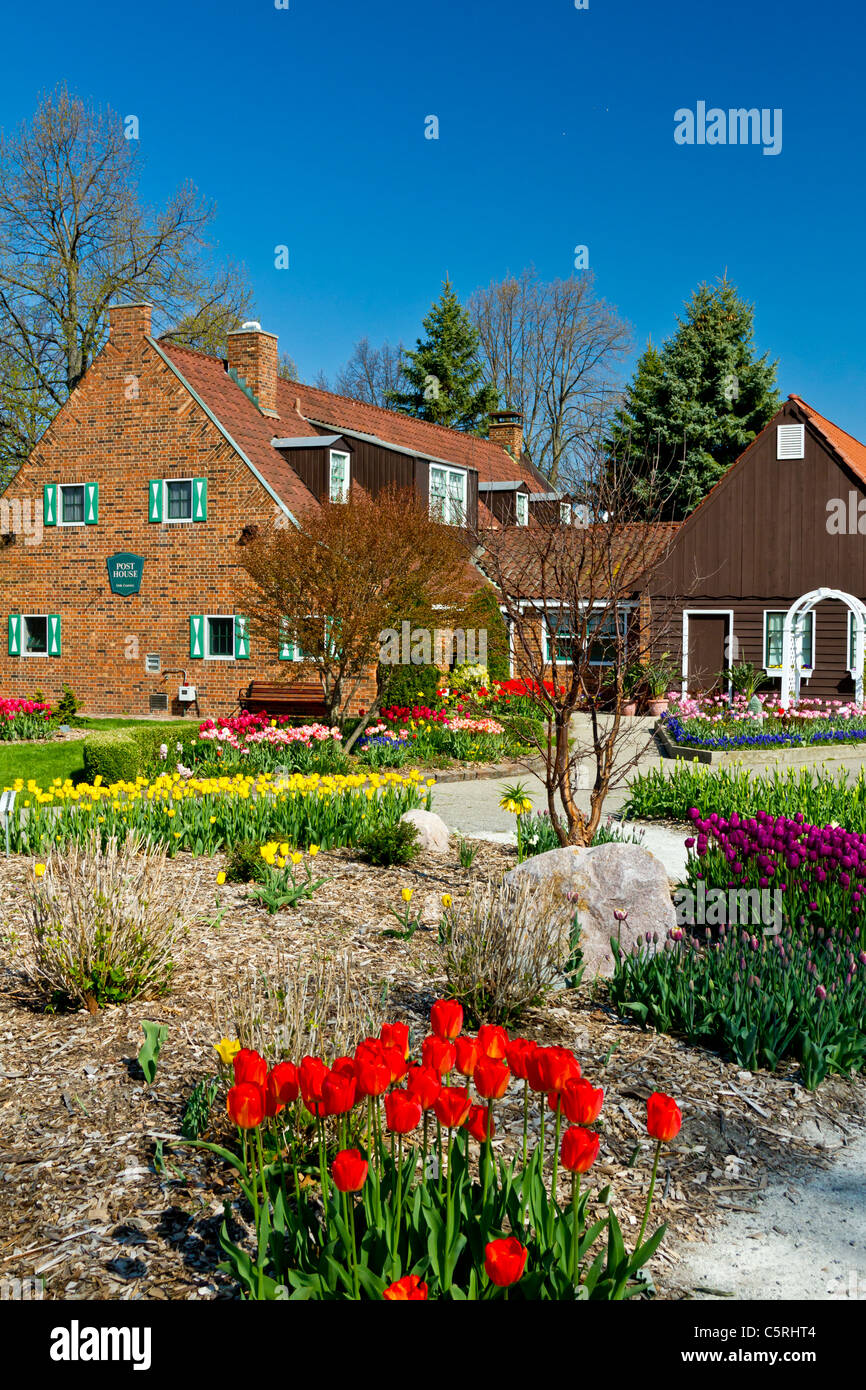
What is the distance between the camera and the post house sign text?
22.7m

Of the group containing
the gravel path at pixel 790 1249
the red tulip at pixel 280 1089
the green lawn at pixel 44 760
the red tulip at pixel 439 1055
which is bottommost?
the gravel path at pixel 790 1249

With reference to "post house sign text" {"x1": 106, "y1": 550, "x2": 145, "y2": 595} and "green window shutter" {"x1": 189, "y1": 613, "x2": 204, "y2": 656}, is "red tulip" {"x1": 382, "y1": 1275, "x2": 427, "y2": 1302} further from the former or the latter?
"post house sign text" {"x1": 106, "y1": 550, "x2": 145, "y2": 595}

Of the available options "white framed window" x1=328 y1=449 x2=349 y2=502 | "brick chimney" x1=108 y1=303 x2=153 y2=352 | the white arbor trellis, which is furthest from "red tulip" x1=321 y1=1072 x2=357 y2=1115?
"brick chimney" x1=108 y1=303 x2=153 y2=352

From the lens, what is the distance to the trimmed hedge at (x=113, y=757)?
1233 centimetres

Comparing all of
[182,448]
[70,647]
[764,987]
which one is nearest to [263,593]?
[182,448]

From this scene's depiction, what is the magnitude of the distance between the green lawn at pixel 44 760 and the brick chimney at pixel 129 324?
1019 cm

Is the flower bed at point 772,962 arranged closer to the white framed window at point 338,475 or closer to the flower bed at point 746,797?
the flower bed at point 746,797

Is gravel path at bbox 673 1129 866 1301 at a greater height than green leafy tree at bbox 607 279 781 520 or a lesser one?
lesser

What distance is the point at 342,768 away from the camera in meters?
12.1

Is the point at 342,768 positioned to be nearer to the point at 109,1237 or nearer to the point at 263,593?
the point at 263,593

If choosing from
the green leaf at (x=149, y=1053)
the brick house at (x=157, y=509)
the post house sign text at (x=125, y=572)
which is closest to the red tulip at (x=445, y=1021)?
the green leaf at (x=149, y=1053)

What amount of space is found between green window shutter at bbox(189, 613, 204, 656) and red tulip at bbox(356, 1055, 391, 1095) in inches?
783

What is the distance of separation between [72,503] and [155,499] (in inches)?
97.9

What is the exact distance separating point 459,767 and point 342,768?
300 centimetres
